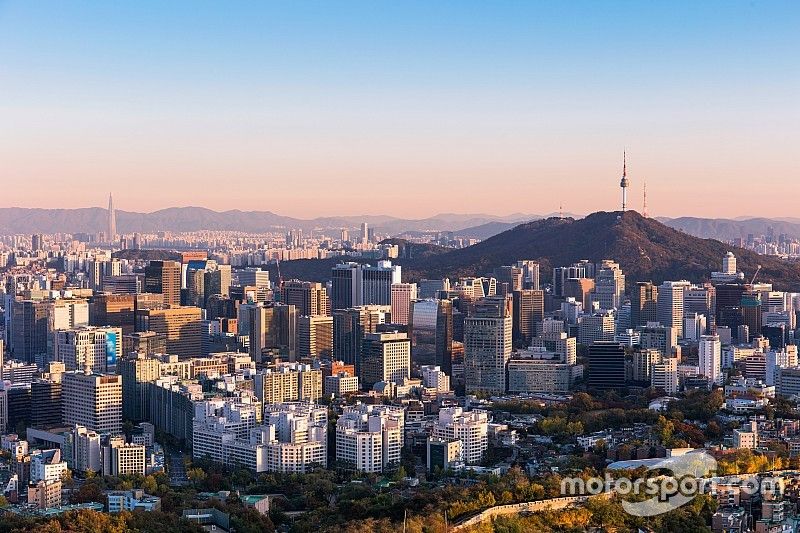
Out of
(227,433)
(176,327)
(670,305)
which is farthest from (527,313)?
(227,433)

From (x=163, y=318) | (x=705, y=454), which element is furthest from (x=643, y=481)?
(x=163, y=318)

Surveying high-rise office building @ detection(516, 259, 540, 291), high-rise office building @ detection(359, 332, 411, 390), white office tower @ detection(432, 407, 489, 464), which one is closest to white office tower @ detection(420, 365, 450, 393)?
high-rise office building @ detection(359, 332, 411, 390)

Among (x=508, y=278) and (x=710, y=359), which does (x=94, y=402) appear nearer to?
(x=710, y=359)

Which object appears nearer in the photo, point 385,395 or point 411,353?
point 385,395

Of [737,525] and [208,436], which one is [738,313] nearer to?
[208,436]

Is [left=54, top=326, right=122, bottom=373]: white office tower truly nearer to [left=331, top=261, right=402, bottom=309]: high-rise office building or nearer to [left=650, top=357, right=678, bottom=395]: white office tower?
[left=650, top=357, right=678, bottom=395]: white office tower
